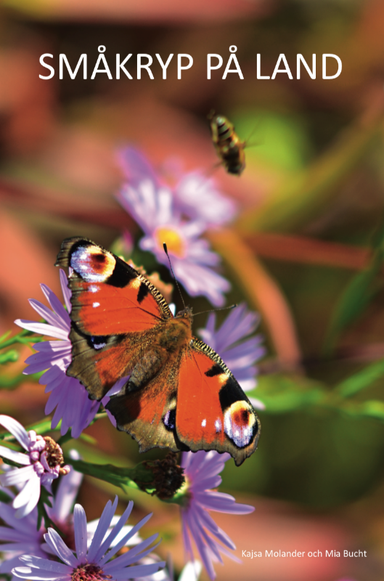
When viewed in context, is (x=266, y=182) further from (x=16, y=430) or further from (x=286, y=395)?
(x=16, y=430)

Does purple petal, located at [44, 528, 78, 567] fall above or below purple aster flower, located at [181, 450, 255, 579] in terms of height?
below

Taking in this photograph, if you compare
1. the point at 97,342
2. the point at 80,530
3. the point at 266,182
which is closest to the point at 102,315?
the point at 97,342

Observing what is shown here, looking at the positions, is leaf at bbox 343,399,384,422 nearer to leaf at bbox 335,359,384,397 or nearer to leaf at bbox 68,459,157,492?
leaf at bbox 335,359,384,397

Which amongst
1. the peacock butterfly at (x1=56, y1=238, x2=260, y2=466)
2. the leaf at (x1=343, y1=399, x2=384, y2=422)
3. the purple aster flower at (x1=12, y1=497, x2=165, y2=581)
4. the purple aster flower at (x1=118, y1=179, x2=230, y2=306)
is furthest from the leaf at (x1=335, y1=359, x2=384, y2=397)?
the purple aster flower at (x1=12, y1=497, x2=165, y2=581)

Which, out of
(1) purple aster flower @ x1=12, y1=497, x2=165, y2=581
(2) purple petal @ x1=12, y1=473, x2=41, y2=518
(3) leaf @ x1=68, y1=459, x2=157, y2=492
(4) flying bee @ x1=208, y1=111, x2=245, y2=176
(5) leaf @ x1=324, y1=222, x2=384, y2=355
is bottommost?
(1) purple aster flower @ x1=12, y1=497, x2=165, y2=581

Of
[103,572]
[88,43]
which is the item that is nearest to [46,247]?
[88,43]

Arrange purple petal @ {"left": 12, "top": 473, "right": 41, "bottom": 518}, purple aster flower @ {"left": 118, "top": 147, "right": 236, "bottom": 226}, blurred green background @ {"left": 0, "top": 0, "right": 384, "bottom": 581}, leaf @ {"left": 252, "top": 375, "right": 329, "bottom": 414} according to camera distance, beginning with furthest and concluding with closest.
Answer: blurred green background @ {"left": 0, "top": 0, "right": 384, "bottom": 581} → purple aster flower @ {"left": 118, "top": 147, "right": 236, "bottom": 226} → leaf @ {"left": 252, "top": 375, "right": 329, "bottom": 414} → purple petal @ {"left": 12, "top": 473, "right": 41, "bottom": 518}

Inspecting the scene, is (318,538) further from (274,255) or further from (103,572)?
(103,572)
